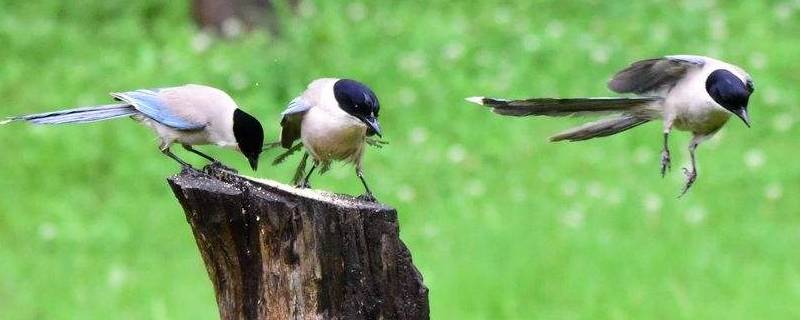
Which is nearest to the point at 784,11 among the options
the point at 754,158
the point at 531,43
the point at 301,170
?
the point at 531,43

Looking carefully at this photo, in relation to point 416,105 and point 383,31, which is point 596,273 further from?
point 383,31

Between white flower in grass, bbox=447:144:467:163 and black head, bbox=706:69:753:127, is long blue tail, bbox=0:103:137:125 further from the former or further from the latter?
white flower in grass, bbox=447:144:467:163

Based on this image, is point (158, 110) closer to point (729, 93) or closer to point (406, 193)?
point (729, 93)

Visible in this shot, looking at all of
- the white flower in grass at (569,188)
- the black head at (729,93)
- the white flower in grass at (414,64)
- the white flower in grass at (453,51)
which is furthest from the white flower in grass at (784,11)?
the black head at (729,93)

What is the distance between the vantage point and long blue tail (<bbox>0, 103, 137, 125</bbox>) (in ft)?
13.4

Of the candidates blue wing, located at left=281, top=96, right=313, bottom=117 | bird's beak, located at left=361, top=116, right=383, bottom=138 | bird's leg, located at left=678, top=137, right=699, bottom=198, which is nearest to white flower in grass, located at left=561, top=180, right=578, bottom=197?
blue wing, located at left=281, top=96, right=313, bottom=117

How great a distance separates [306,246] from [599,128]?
921 mm

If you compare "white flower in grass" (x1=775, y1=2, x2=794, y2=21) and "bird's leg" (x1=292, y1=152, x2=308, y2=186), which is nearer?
"bird's leg" (x1=292, y1=152, x2=308, y2=186)

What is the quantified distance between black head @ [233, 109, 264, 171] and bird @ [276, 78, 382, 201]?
158 millimetres

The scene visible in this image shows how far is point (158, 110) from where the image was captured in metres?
4.48

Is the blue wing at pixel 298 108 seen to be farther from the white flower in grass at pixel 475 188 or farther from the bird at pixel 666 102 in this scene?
the white flower in grass at pixel 475 188

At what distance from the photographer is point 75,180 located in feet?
34.6

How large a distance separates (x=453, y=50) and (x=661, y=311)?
5123 mm

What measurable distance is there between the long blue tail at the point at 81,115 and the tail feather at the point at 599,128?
4.85 ft
